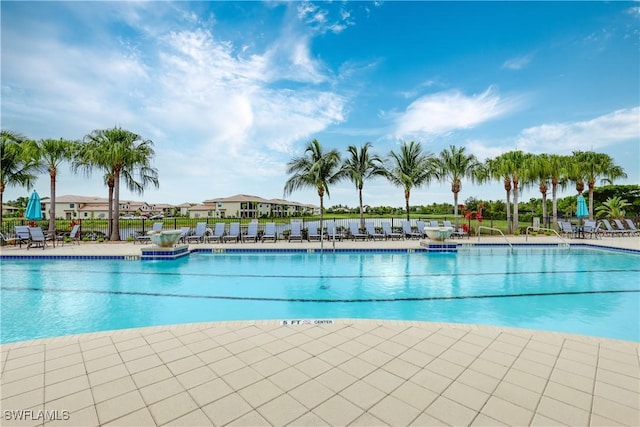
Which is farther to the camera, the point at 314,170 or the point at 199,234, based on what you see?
the point at 314,170

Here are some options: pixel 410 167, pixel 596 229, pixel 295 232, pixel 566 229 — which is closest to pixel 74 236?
pixel 295 232

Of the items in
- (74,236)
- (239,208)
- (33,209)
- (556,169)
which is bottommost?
(74,236)

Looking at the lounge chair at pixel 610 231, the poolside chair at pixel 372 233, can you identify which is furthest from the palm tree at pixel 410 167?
the lounge chair at pixel 610 231

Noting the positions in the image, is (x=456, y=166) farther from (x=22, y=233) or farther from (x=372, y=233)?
(x=22, y=233)

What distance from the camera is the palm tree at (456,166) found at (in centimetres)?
1616

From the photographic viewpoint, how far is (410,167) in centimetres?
1689

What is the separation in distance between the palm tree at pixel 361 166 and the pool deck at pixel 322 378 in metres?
12.7

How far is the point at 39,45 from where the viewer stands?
8.02m

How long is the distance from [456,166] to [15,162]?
22.2m

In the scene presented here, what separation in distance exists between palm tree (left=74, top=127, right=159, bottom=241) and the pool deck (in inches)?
499

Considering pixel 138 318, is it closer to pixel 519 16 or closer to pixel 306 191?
pixel 306 191

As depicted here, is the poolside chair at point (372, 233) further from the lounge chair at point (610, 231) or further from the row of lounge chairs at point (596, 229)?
the lounge chair at point (610, 231)

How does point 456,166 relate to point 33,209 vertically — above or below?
above

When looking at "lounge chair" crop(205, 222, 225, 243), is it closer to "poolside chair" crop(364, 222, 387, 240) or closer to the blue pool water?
the blue pool water
